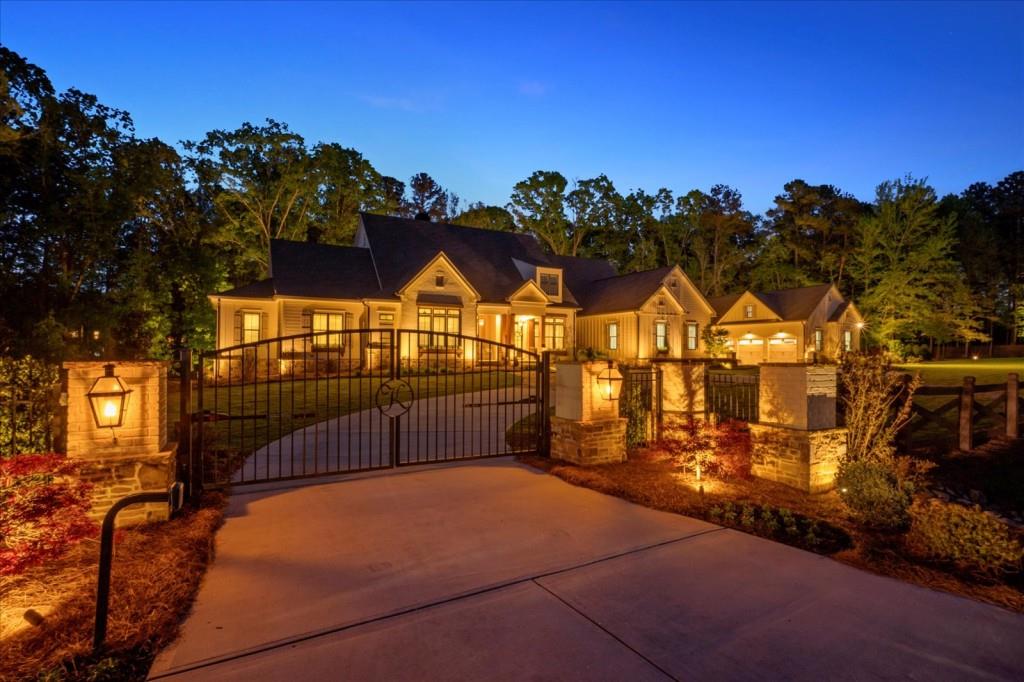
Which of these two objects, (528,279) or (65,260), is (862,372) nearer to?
(65,260)

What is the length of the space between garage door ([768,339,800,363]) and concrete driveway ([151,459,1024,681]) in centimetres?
3487

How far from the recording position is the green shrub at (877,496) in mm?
5348

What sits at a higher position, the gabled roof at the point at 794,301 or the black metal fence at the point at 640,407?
the gabled roof at the point at 794,301

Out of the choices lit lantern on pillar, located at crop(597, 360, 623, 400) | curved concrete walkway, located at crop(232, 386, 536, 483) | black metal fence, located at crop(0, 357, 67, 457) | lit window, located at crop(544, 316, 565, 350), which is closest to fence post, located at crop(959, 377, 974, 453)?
lit lantern on pillar, located at crop(597, 360, 623, 400)

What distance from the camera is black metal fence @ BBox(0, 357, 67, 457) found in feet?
16.5

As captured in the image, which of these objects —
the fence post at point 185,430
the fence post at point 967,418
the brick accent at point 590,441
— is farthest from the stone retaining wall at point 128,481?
the fence post at point 967,418

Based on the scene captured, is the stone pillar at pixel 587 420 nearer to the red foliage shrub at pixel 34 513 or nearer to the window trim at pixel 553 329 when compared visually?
the red foliage shrub at pixel 34 513

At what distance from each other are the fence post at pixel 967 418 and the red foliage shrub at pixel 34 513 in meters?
12.4

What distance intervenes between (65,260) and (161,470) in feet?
41.0

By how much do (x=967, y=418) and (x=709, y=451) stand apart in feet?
19.1

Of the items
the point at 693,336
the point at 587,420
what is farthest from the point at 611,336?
the point at 587,420

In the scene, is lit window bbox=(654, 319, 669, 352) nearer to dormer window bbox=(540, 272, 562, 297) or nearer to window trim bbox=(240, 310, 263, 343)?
dormer window bbox=(540, 272, 562, 297)

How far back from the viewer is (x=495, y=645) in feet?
10.7

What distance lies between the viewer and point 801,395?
6730 mm
